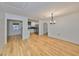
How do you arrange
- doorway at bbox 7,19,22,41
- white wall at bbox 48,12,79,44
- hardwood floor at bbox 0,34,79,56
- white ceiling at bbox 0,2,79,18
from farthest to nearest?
doorway at bbox 7,19,22,41 → white wall at bbox 48,12,79,44 → hardwood floor at bbox 0,34,79,56 → white ceiling at bbox 0,2,79,18

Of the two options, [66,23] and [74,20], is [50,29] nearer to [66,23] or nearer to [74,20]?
[66,23]

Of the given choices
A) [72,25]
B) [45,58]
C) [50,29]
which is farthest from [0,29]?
[50,29]

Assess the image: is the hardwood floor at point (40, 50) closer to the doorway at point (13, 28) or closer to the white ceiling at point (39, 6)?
the white ceiling at point (39, 6)

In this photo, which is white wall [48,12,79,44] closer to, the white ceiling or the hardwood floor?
the hardwood floor

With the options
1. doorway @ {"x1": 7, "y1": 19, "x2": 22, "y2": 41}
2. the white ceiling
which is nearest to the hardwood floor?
the white ceiling

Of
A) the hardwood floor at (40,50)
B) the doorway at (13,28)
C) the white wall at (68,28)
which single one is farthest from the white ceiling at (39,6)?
the doorway at (13,28)

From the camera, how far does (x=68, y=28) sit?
5.76 meters

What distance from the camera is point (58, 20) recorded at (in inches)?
276

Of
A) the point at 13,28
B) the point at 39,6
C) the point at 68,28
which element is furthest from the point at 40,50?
the point at 13,28

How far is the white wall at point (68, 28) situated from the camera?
5.07 metres

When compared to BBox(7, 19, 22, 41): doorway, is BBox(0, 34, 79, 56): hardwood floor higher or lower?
lower

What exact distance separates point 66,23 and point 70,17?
582 millimetres

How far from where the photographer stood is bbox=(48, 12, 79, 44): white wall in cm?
507

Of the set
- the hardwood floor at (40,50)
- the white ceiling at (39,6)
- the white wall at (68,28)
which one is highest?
the white ceiling at (39,6)
